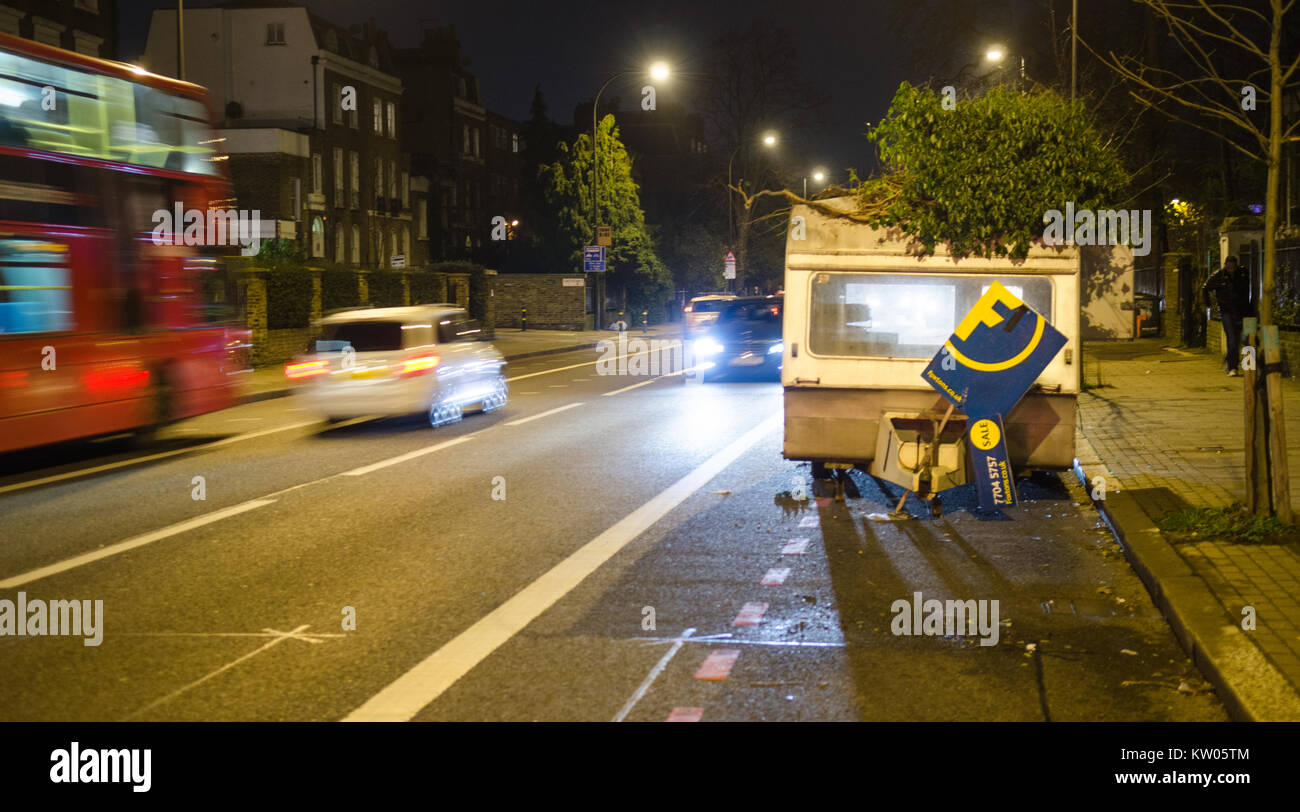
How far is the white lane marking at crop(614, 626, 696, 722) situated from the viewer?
201 inches

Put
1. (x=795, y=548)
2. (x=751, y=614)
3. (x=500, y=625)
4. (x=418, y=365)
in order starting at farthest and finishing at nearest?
(x=418, y=365)
(x=795, y=548)
(x=751, y=614)
(x=500, y=625)

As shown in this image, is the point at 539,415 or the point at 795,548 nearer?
the point at 795,548

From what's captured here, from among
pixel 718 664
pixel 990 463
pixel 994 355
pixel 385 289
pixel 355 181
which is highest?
pixel 355 181

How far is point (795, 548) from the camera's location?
859 centimetres

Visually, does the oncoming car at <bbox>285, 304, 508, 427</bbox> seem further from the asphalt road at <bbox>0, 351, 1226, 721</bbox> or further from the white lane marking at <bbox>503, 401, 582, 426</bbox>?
the asphalt road at <bbox>0, 351, 1226, 721</bbox>

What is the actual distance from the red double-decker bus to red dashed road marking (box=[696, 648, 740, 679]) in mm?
9158

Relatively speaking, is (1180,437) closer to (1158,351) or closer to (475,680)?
(475,680)

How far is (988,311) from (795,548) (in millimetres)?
2245

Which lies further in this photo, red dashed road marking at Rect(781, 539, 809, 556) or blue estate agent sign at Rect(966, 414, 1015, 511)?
blue estate agent sign at Rect(966, 414, 1015, 511)

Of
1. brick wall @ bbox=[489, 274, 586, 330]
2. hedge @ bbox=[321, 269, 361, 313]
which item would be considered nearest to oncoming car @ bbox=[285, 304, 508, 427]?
hedge @ bbox=[321, 269, 361, 313]

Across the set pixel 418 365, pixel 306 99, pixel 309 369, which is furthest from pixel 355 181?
pixel 418 365

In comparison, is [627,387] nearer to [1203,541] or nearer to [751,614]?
[1203,541]
